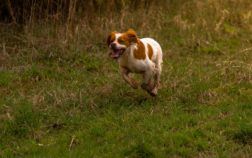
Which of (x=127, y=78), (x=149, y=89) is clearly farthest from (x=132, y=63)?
(x=149, y=89)

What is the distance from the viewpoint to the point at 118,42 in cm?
704

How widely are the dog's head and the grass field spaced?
73 centimetres

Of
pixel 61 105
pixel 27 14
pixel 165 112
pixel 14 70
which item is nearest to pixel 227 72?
pixel 165 112

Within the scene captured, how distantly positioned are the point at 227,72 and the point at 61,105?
2424mm

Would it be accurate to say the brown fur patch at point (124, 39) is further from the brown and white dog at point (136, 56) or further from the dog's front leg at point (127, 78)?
the dog's front leg at point (127, 78)

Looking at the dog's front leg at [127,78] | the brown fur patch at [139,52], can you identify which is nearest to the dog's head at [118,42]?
the brown fur patch at [139,52]

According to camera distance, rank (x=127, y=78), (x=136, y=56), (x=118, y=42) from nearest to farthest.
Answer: (x=118, y=42)
(x=136, y=56)
(x=127, y=78)

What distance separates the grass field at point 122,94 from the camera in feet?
21.2

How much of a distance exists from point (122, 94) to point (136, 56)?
794 millimetres

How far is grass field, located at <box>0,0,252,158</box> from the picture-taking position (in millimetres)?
6465

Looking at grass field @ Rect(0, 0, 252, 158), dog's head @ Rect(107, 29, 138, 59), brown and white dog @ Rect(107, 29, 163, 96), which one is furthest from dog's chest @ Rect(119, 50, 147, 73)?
grass field @ Rect(0, 0, 252, 158)

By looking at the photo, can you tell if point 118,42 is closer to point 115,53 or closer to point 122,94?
point 115,53

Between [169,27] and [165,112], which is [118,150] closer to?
[165,112]

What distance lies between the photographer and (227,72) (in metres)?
8.52
